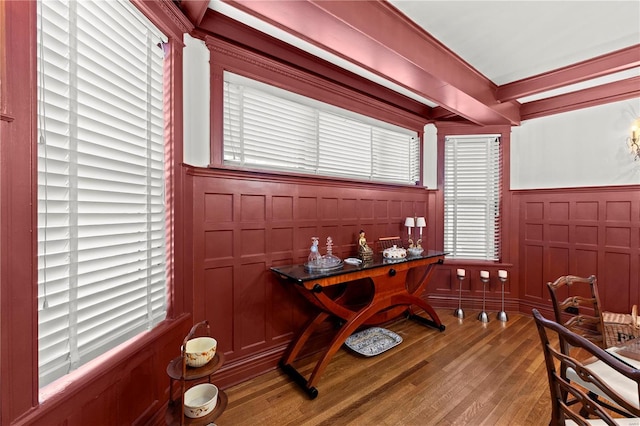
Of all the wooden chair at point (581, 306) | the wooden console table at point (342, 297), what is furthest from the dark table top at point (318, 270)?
the wooden chair at point (581, 306)

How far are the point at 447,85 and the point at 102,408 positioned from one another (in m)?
3.30

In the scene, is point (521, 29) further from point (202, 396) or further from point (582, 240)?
point (202, 396)

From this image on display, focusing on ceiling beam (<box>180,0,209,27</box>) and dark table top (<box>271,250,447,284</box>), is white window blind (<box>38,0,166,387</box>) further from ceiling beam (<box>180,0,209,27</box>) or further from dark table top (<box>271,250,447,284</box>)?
dark table top (<box>271,250,447,284</box>)

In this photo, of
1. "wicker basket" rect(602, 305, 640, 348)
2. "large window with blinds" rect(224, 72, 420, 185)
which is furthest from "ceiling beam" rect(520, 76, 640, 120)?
"wicker basket" rect(602, 305, 640, 348)

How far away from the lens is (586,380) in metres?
1.03

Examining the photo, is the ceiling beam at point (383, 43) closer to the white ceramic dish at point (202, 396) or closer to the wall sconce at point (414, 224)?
the wall sconce at point (414, 224)

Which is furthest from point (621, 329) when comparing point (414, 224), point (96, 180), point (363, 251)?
point (96, 180)

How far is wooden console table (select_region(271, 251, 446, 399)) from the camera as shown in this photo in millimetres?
2078

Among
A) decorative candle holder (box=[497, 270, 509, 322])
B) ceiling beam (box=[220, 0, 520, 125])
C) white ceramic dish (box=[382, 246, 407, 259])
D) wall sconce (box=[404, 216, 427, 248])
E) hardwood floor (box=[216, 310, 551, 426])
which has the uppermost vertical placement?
ceiling beam (box=[220, 0, 520, 125])

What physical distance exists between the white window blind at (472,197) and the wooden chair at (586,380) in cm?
228

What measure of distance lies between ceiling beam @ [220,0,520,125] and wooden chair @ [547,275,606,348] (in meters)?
1.88

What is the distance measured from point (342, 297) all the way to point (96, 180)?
7.20ft

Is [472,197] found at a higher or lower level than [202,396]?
higher

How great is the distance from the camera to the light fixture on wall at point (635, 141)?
2767 millimetres
